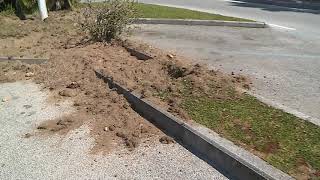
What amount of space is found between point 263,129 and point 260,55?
4733 mm

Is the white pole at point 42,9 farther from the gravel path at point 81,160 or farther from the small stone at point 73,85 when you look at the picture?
the gravel path at point 81,160

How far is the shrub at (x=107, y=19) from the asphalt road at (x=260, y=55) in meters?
1.26

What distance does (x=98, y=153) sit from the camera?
17.2 ft

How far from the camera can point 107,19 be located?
9.67m

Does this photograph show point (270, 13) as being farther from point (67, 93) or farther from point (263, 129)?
point (263, 129)

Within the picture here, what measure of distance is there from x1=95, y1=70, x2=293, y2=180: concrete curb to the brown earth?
14 centimetres

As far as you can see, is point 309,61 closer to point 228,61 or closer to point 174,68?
point 228,61

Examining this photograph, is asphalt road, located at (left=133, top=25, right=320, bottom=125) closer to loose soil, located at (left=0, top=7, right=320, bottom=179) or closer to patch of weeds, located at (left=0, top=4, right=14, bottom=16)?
loose soil, located at (left=0, top=7, right=320, bottom=179)

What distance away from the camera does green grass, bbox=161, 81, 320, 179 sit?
183 inches

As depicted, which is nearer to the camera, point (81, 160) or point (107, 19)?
point (81, 160)

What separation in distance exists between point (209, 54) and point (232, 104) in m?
3.81

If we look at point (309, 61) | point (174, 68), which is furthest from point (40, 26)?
point (309, 61)

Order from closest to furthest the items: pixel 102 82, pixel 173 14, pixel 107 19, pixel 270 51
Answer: pixel 102 82 → pixel 107 19 → pixel 270 51 → pixel 173 14

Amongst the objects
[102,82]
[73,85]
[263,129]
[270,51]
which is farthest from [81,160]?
[270,51]
